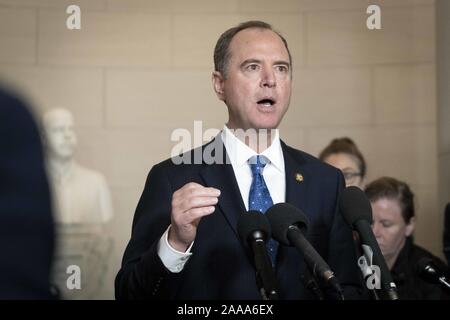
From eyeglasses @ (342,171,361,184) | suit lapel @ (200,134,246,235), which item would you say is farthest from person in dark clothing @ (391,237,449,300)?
suit lapel @ (200,134,246,235)

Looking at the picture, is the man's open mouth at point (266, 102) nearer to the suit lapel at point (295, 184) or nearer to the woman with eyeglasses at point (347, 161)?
the suit lapel at point (295, 184)

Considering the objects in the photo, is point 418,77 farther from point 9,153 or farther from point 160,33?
point 9,153

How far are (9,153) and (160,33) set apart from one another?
407cm

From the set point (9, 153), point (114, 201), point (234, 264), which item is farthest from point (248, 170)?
point (114, 201)

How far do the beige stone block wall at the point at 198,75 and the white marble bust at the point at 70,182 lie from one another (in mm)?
83

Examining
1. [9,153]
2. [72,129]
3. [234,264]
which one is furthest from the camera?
[72,129]

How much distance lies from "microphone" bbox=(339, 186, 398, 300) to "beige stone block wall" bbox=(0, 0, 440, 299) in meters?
3.05

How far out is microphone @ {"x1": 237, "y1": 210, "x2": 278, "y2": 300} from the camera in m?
1.51

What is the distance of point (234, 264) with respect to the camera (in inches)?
81.5

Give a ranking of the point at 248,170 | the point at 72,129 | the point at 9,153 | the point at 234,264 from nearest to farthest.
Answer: the point at 9,153 → the point at 234,264 → the point at 248,170 → the point at 72,129

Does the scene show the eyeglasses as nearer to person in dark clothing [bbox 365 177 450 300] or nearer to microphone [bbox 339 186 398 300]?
person in dark clothing [bbox 365 177 450 300]

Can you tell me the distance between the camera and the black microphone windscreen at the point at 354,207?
174 centimetres

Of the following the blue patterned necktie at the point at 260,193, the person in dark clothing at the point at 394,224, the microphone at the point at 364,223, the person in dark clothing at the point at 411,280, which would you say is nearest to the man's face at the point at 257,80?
the blue patterned necktie at the point at 260,193

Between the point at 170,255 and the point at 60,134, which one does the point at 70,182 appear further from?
the point at 170,255
